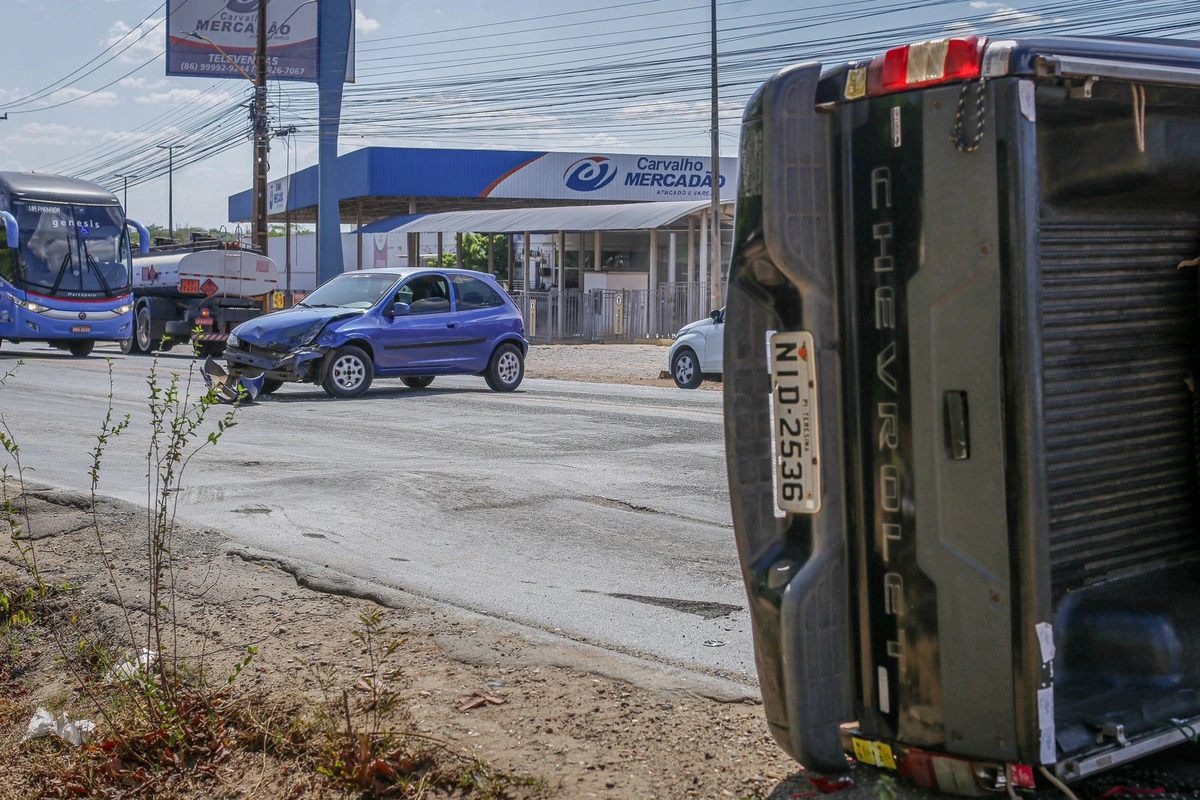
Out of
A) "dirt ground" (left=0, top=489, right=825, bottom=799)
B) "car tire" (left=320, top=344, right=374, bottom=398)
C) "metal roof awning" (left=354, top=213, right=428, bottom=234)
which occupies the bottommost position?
"dirt ground" (left=0, top=489, right=825, bottom=799)

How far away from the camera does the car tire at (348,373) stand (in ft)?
50.7

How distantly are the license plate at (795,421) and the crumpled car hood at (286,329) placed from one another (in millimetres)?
12888

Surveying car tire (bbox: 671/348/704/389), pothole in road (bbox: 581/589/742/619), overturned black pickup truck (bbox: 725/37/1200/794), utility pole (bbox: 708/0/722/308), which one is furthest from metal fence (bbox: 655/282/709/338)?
overturned black pickup truck (bbox: 725/37/1200/794)

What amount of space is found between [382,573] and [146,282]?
27413 millimetres

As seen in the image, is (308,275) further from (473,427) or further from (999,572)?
(999,572)

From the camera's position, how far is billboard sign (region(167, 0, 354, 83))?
163 feet

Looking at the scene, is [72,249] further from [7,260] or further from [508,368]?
[508,368]

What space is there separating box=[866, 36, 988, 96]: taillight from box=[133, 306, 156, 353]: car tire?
29.6 meters

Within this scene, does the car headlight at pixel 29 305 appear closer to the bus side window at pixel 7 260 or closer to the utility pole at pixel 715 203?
the bus side window at pixel 7 260

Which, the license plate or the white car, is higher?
the white car

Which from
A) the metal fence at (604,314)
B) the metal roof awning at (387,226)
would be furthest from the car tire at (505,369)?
the metal roof awning at (387,226)

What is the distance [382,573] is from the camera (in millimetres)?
6129

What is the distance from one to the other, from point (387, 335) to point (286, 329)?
51.0 inches

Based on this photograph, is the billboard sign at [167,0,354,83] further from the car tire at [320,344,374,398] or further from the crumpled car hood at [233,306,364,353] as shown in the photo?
the car tire at [320,344,374,398]
